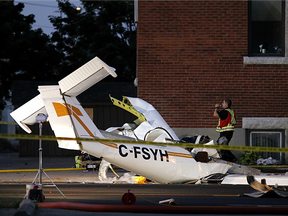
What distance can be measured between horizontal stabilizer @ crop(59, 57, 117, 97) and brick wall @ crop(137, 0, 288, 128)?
5.51 metres

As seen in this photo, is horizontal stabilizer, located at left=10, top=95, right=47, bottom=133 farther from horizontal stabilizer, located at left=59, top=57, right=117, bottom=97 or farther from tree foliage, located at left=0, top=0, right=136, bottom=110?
tree foliage, located at left=0, top=0, right=136, bottom=110

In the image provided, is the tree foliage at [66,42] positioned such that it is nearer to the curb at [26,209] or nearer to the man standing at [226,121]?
the man standing at [226,121]

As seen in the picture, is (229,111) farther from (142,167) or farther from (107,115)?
(107,115)

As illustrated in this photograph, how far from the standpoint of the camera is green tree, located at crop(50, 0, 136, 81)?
3534 cm

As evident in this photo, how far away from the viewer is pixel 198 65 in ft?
49.9

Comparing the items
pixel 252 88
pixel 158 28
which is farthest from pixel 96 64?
pixel 252 88

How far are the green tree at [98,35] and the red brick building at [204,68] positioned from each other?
1953cm

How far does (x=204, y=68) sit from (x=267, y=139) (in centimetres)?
288

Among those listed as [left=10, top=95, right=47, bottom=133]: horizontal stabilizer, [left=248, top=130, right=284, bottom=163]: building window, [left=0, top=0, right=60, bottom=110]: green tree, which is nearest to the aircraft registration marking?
[left=10, top=95, right=47, bottom=133]: horizontal stabilizer

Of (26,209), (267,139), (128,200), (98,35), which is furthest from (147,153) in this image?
(98,35)

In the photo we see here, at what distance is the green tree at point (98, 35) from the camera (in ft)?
116

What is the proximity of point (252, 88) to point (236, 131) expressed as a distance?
1.36 m

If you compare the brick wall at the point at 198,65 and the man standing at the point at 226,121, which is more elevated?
the brick wall at the point at 198,65

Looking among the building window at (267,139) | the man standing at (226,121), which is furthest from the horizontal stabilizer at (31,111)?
the building window at (267,139)
